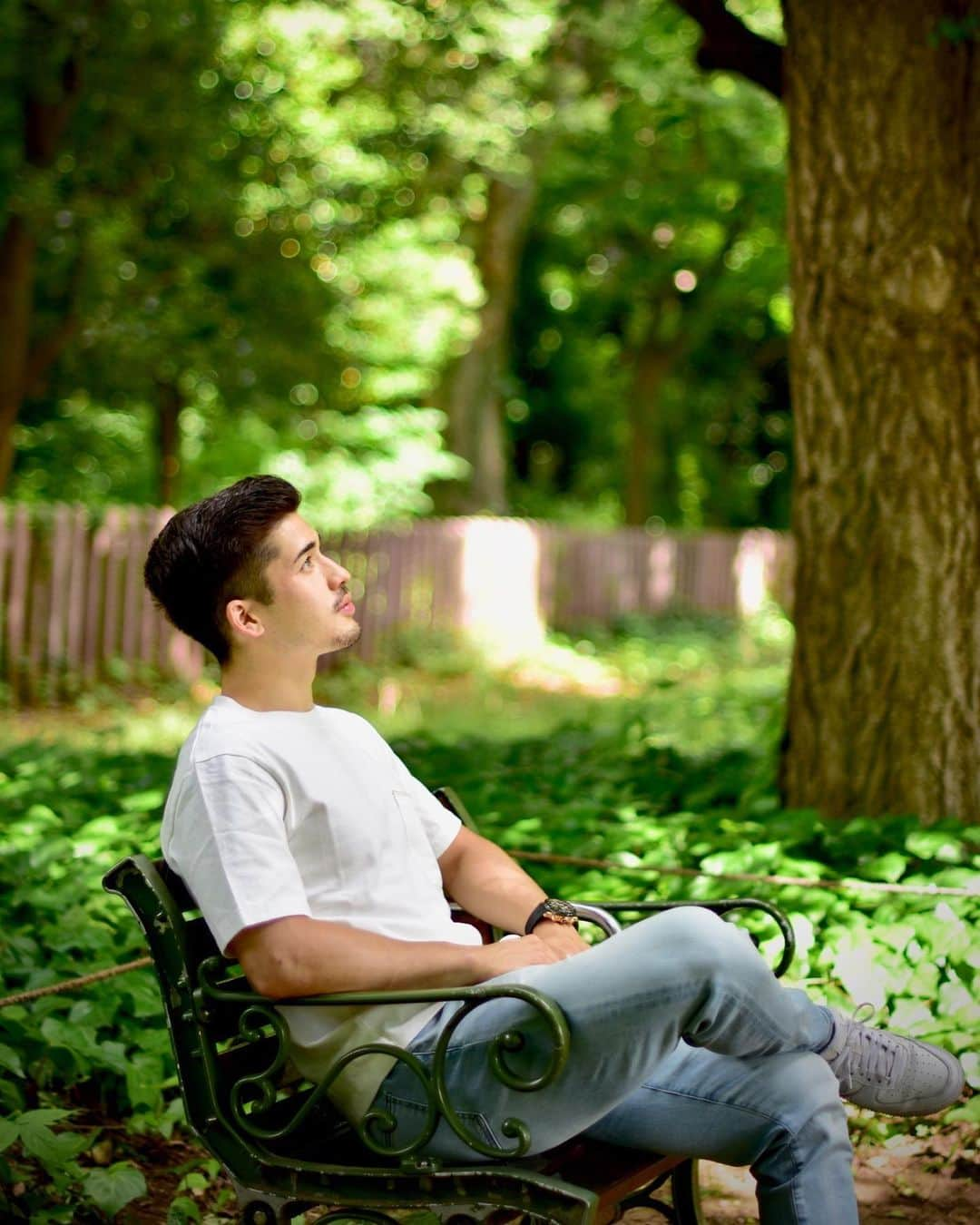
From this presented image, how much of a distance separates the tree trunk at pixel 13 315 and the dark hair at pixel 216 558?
11.9 metres

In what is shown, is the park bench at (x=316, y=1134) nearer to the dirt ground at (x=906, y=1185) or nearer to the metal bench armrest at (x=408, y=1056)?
the metal bench armrest at (x=408, y=1056)

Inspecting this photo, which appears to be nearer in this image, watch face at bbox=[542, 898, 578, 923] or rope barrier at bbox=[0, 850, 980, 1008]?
watch face at bbox=[542, 898, 578, 923]

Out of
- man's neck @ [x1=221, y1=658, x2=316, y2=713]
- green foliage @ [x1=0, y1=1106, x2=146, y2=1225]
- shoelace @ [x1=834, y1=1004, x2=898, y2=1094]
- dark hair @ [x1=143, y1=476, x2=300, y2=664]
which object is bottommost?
green foliage @ [x1=0, y1=1106, x2=146, y2=1225]

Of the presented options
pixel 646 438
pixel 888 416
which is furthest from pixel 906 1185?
pixel 646 438

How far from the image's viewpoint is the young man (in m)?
2.52

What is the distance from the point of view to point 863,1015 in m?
4.16

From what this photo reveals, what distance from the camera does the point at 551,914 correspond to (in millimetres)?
2963

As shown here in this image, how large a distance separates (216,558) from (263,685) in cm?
24

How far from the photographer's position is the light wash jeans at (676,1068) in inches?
98.0

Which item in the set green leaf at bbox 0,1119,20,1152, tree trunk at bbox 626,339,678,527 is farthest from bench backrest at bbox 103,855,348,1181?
tree trunk at bbox 626,339,678,527

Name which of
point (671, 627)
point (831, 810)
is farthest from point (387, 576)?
point (831, 810)

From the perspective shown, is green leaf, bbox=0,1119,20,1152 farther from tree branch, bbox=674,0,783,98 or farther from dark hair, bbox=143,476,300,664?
tree branch, bbox=674,0,783,98

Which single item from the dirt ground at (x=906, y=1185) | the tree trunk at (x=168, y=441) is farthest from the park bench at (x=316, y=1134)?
the tree trunk at (x=168, y=441)

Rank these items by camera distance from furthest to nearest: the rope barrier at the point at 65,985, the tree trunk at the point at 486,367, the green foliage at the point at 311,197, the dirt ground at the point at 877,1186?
1. the tree trunk at the point at 486,367
2. the green foliage at the point at 311,197
3. the dirt ground at the point at 877,1186
4. the rope barrier at the point at 65,985
